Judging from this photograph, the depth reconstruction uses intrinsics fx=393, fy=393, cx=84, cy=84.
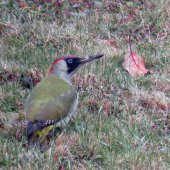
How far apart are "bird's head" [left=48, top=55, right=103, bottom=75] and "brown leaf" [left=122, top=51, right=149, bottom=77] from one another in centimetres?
84

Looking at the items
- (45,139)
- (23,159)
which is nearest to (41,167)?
(23,159)

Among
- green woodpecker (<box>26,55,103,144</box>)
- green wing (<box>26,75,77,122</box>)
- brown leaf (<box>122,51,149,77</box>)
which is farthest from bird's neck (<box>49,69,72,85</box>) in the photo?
brown leaf (<box>122,51,149,77</box>)

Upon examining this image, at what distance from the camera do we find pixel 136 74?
518 centimetres

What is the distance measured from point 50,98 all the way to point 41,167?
775 millimetres

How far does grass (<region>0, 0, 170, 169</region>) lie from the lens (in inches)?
140

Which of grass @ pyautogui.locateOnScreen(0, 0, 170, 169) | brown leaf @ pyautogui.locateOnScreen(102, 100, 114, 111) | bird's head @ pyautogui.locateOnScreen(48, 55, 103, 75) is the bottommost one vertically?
brown leaf @ pyautogui.locateOnScreen(102, 100, 114, 111)

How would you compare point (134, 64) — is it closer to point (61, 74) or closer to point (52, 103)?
point (61, 74)

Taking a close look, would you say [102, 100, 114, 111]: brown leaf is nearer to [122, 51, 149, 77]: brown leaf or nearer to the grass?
the grass

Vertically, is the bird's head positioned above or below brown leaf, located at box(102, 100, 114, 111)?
above

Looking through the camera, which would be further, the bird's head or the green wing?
the bird's head

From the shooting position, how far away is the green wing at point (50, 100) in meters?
3.67

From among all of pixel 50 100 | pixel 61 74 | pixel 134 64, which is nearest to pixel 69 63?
pixel 61 74

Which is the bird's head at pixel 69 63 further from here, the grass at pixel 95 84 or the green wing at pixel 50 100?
the grass at pixel 95 84

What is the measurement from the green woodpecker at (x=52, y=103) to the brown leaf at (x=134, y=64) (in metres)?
0.90
